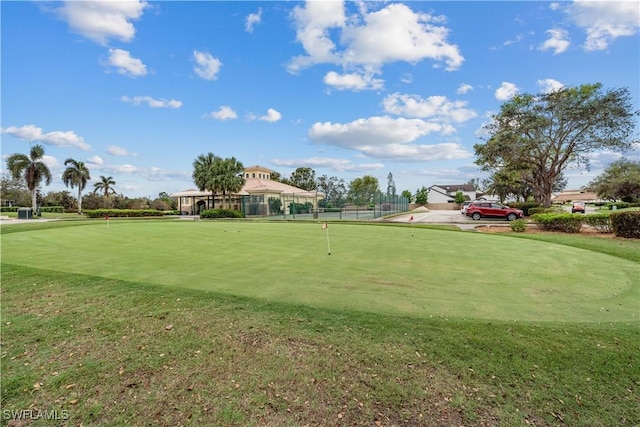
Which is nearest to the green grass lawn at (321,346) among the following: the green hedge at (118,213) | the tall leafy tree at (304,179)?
the green hedge at (118,213)

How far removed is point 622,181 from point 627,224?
4326 cm

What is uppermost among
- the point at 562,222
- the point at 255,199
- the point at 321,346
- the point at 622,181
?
the point at 622,181

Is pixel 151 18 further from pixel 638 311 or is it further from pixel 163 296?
pixel 638 311

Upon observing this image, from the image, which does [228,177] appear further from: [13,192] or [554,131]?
[13,192]

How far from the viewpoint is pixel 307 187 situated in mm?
77625

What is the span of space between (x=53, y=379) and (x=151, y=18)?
1346 cm

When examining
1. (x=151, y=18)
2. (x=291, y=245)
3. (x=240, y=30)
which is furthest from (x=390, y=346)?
(x=240, y=30)

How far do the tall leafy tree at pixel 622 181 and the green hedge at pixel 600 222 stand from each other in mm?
40535

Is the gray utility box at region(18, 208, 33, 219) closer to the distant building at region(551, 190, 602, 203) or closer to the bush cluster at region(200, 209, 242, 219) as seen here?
the bush cluster at region(200, 209, 242, 219)

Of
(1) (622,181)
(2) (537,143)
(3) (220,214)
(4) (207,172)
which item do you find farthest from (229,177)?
(1) (622,181)

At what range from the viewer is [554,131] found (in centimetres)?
2617

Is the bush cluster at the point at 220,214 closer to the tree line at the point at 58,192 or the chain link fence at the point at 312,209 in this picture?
the chain link fence at the point at 312,209

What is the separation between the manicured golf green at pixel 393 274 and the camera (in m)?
4.29

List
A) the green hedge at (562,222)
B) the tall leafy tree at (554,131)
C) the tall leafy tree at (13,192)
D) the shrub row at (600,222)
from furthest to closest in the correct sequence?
the tall leafy tree at (13,192) → the tall leafy tree at (554,131) → the green hedge at (562,222) → the shrub row at (600,222)
